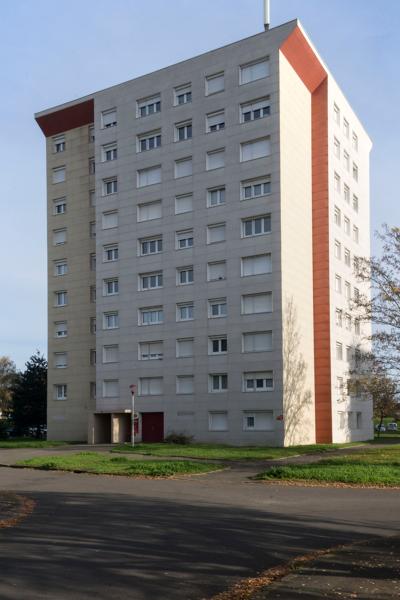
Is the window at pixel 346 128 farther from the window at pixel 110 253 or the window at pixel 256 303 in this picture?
the window at pixel 110 253

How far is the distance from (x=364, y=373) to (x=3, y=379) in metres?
62.3

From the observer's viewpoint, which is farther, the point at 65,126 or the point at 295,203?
the point at 65,126

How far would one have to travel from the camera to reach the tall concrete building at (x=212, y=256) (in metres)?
47.9

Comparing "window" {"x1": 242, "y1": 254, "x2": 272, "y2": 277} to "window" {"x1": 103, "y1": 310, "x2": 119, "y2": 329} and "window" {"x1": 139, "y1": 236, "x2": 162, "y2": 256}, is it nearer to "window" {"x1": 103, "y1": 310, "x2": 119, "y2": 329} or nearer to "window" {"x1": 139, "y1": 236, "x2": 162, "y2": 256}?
"window" {"x1": 139, "y1": 236, "x2": 162, "y2": 256}

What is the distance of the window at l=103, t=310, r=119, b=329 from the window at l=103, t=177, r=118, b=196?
9.17m

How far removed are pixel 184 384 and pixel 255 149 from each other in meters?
16.7

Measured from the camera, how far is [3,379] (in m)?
91.8

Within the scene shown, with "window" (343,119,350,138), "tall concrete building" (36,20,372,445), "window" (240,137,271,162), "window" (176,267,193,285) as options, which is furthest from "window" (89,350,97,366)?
"window" (343,119,350,138)

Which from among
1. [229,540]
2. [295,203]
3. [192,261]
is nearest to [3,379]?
[192,261]

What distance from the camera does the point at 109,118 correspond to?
5641 cm

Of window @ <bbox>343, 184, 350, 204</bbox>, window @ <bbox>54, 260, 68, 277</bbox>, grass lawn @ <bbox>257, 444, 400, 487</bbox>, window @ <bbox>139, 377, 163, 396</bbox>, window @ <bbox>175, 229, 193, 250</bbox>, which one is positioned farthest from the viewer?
window @ <bbox>54, 260, 68, 277</bbox>

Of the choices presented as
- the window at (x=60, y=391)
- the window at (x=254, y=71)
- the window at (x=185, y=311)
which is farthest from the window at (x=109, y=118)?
the window at (x=60, y=391)

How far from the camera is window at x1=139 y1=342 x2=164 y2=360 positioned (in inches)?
2032

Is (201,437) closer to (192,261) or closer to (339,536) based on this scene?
(192,261)
